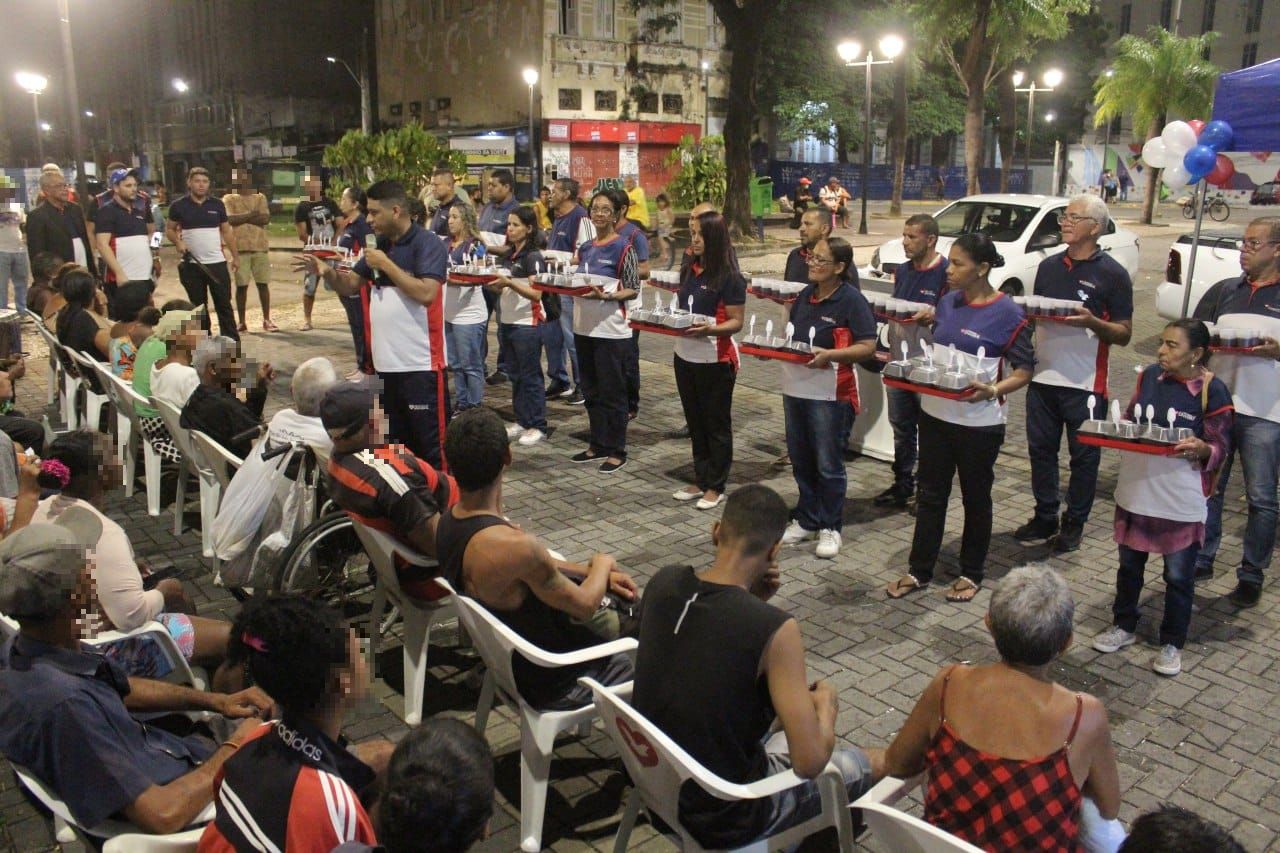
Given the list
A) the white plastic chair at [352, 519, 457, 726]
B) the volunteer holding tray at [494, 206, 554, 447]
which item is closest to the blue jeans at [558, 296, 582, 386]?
the volunteer holding tray at [494, 206, 554, 447]

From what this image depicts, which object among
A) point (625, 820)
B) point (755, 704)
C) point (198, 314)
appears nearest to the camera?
point (755, 704)

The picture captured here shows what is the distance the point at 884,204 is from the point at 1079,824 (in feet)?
149

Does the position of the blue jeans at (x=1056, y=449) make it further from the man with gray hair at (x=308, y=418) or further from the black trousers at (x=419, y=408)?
the man with gray hair at (x=308, y=418)

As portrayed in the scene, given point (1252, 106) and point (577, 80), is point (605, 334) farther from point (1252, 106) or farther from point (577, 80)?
point (577, 80)

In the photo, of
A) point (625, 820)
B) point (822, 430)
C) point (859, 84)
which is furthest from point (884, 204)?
point (625, 820)

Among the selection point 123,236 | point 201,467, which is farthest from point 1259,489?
point 123,236

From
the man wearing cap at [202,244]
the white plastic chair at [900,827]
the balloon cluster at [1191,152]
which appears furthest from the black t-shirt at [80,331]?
the balloon cluster at [1191,152]

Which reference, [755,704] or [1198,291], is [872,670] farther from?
[1198,291]

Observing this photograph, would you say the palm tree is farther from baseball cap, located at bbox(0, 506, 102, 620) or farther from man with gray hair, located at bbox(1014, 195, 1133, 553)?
baseball cap, located at bbox(0, 506, 102, 620)

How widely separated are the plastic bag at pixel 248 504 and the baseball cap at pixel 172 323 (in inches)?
74.7

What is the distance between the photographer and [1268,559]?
5.42m

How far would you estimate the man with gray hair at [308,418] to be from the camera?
4.84m

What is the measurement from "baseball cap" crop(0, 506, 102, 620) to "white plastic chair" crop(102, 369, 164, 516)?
11.9 feet

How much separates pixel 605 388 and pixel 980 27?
90.6 ft
